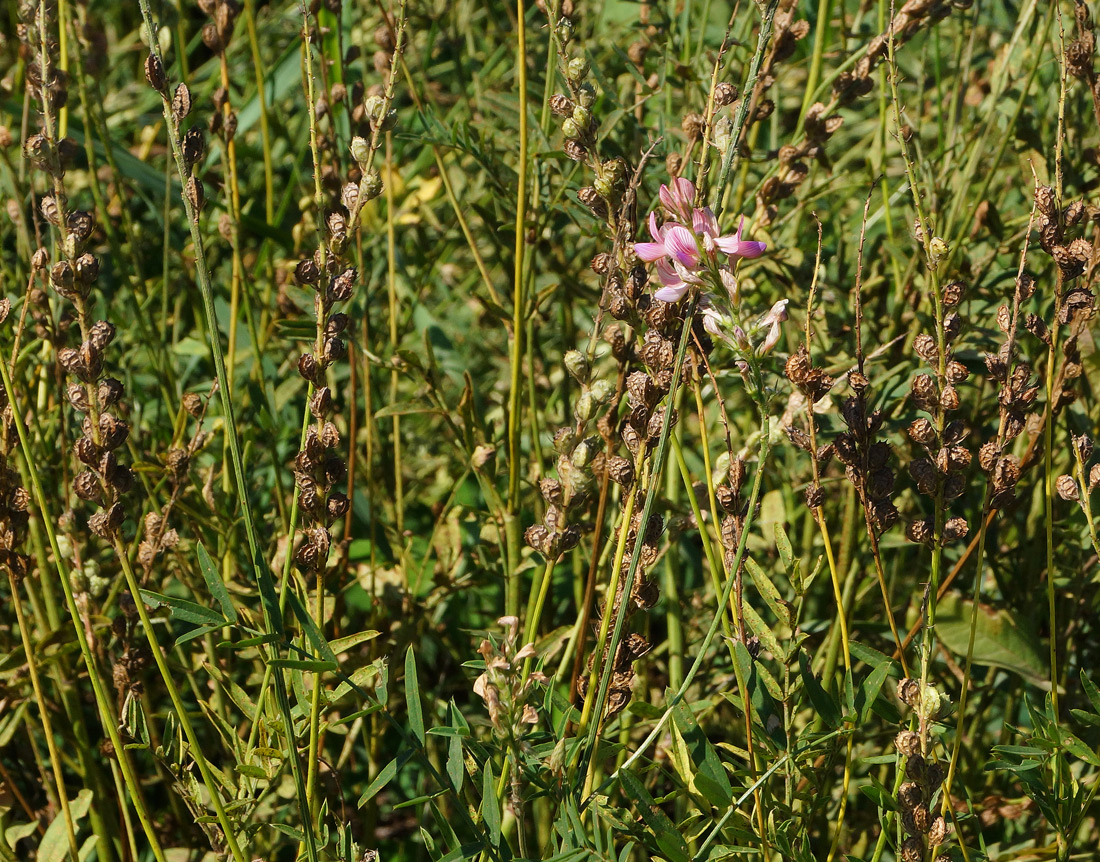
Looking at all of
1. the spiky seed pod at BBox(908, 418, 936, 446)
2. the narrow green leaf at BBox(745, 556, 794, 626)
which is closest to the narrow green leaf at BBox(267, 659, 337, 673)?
the narrow green leaf at BBox(745, 556, 794, 626)

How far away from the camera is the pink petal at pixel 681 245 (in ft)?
1.88

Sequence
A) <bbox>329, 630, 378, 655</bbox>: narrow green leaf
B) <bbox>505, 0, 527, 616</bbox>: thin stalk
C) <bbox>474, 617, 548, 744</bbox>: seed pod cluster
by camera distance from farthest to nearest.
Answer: <bbox>505, 0, 527, 616</bbox>: thin stalk, <bbox>329, 630, 378, 655</bbox>: narrow green leaf, <bbox>474, 617, 548, 744</bbox>: seed pod cluster

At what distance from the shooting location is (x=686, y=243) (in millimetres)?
576

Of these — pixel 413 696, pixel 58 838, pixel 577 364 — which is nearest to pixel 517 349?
pixel 577 364

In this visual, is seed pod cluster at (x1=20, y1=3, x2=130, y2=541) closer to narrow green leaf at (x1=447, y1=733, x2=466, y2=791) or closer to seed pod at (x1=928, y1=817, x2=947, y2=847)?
narrow green leaf at (x1=447, y1=733, x2=466, y2=791)

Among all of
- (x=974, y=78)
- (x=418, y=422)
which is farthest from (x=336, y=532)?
(x=974, y=78)

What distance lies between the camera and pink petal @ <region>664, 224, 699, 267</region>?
1.88 feet

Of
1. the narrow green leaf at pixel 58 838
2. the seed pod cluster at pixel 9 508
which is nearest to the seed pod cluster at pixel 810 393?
the seed pod cluster at pixel 9 508

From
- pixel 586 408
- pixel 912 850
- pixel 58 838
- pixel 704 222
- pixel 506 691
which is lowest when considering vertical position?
pixel 58 838

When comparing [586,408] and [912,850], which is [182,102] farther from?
[912,850]

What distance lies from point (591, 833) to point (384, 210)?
0.95 meters

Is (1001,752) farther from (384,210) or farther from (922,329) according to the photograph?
(384,210)

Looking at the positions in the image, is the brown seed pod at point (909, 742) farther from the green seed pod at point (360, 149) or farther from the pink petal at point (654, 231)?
the green seed pod at point (360, 149)

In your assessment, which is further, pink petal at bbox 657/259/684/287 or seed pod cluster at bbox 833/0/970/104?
seed pod cluster at bbox 833/0/970/104
